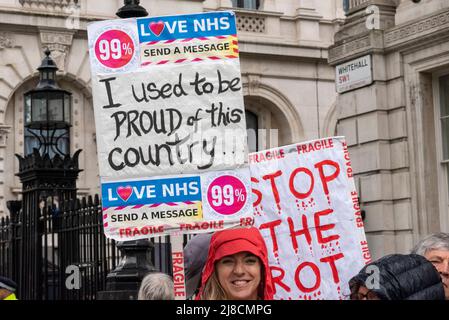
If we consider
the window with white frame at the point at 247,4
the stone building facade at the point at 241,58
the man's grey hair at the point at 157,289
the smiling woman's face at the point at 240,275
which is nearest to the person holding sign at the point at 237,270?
the smiling woman's face at the point at 240,275

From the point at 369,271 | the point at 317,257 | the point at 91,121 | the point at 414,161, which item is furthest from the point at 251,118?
the point at 369,271

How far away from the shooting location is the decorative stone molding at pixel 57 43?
25.6 m

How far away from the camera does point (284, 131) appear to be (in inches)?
1159

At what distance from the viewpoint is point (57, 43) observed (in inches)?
1010

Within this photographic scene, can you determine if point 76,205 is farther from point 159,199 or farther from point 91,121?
point 91,121

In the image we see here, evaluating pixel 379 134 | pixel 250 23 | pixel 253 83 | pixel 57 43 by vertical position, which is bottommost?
pixel 379 134

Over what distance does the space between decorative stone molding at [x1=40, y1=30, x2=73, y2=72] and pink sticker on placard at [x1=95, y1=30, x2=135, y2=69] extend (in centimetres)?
1968

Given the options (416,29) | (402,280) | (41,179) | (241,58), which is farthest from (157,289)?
(241,58)

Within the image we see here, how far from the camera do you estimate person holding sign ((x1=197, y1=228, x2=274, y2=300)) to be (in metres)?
4.59

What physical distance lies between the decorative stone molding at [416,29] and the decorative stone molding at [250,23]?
15729mm

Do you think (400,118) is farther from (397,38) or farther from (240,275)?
(240,275)

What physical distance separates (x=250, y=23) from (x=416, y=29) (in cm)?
1652

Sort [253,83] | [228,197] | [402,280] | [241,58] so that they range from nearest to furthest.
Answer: [402,280]
[228,197]
[241,58]
[253,83]

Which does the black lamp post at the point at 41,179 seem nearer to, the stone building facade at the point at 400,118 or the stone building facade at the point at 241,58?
the stone building facade at the point at 400,118
